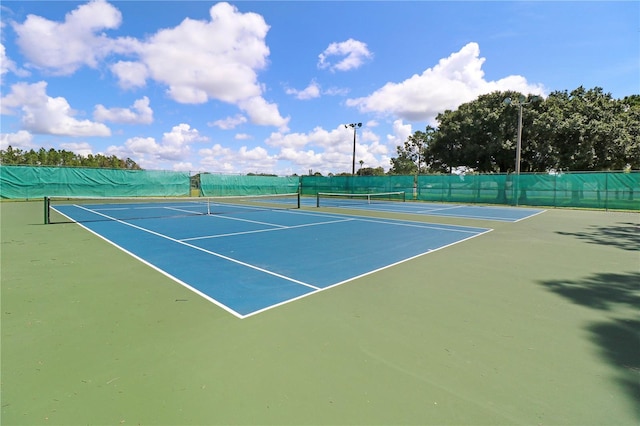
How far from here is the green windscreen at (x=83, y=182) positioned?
22.0 m

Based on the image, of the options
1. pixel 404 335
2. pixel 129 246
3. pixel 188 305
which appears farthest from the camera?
pixel 129 246

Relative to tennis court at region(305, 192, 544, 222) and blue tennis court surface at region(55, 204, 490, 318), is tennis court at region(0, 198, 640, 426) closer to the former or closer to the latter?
blue tennis court surface at region(55, 204, 490, 318)

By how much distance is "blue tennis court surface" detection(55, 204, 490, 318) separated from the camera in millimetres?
4410

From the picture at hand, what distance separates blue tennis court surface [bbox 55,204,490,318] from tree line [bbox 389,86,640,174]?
65.6ft

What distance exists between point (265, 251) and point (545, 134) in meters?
28.4

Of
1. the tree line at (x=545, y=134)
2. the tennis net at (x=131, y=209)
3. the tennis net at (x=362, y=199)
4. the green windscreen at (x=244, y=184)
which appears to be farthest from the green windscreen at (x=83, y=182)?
the tree line at (x=545, y=134)

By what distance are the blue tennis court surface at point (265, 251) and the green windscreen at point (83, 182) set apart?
54.1 ft

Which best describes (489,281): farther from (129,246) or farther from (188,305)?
(129,246)

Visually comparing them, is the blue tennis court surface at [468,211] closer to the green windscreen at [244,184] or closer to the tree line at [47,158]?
the green windscreen at [244,184]

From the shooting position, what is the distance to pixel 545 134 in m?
25.9

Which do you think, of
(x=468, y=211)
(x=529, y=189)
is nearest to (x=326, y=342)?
(x=468, y=211)

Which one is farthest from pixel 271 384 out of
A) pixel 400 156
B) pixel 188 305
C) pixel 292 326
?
pixel 400 156

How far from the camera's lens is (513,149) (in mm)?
26797

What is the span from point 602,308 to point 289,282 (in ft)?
12.9
